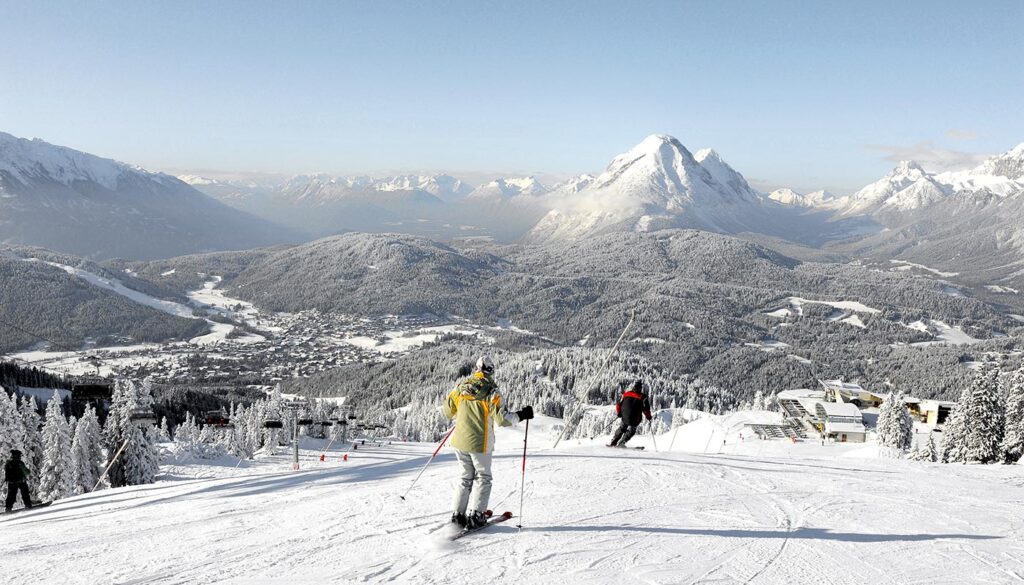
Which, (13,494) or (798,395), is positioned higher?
(13,494)

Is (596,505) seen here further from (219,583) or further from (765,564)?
(219,583)

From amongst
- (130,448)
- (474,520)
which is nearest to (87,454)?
(130,448)

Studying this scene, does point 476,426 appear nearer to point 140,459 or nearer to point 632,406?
point 632,406

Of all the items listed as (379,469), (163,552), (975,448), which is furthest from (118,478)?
(975,448)

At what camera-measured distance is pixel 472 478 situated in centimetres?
789

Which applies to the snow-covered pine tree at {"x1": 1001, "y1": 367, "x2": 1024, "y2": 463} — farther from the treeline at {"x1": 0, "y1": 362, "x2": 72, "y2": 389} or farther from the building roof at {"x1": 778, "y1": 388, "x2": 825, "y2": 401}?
the treeline at {"x1": 0, "y1": 362, "x2": 72, "y2": 389}

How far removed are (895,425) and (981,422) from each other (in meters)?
15.2

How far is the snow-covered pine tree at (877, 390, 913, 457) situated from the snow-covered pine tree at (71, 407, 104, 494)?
53969 mm

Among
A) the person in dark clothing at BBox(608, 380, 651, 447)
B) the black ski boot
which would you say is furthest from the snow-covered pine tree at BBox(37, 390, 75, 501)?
the black ski boot

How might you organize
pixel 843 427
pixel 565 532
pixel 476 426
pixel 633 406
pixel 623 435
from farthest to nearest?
pixel 843 427, pixel 623 435, pixel 633 406, pixel 565 532, pixel 476 426

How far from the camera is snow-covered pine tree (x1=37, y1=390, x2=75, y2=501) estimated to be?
33875 mm

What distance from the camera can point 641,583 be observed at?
641 cm

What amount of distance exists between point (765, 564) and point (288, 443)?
7167cm

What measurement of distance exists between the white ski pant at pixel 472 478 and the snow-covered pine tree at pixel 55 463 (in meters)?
36.5
